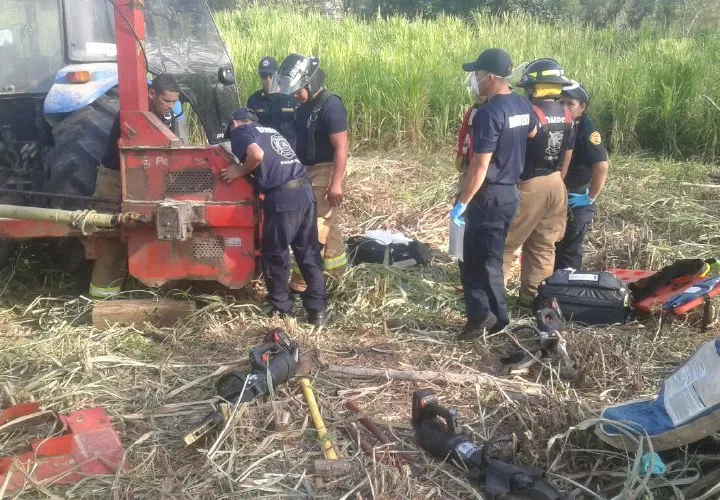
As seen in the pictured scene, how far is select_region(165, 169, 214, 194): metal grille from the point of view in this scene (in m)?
4.25

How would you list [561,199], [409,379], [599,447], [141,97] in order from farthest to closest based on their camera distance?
[561,199]
[141,97]
[409,379]
[599,447]

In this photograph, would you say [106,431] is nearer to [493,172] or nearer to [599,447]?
[599,447]

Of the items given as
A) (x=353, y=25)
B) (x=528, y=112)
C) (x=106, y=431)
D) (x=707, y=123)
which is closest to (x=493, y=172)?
(x=528, y=112)

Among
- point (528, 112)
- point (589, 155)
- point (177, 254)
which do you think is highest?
point (528, 112)

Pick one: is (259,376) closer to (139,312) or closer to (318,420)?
(318,420)

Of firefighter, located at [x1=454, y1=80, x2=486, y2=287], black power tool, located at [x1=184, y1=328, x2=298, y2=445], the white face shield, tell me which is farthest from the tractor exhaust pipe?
firefighter, located at [x1=454, y1=80, x2=486, y2=287]

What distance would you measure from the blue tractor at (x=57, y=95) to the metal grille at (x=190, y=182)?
1.78 feet

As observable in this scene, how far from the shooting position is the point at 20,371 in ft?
12.7

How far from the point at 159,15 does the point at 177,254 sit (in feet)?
7.30

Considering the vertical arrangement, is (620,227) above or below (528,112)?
below

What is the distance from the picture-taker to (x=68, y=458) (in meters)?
2.94

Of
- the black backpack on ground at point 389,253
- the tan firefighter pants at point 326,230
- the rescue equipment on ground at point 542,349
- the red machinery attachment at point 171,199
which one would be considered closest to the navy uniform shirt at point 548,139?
the rescue equipment on ground at point 542,349

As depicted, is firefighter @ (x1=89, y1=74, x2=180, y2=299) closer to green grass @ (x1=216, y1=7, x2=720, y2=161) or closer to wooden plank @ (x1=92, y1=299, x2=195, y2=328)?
wooden plank @ (x1=92, y1=299, x2=195, y2=328)

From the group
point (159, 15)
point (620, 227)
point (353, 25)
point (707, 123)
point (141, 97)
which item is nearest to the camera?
point (141, 97)
